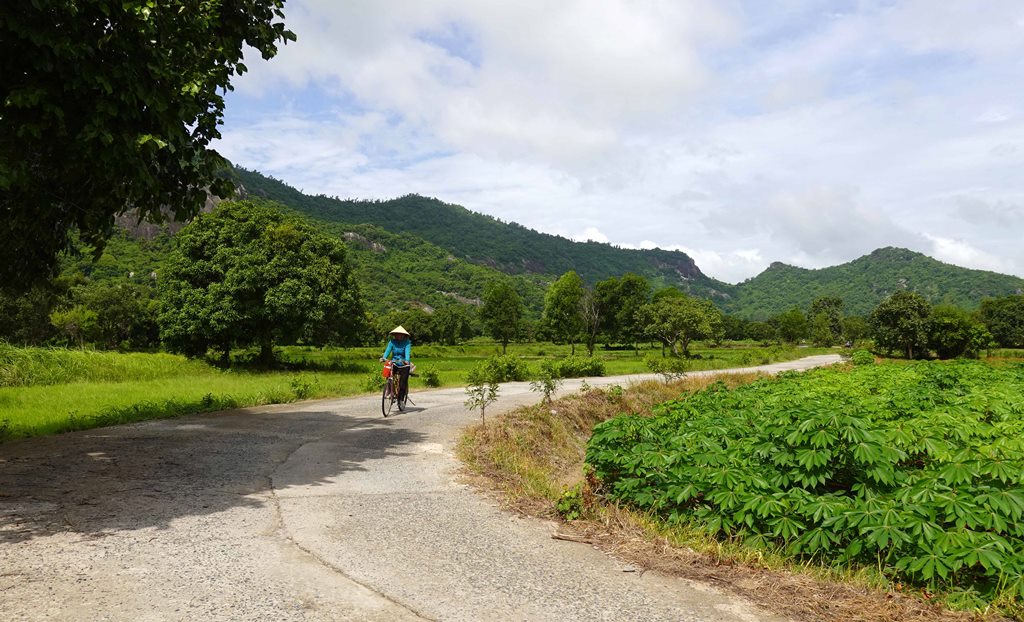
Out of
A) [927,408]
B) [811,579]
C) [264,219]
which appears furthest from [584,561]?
[264,219]

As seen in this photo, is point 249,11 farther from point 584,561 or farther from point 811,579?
point 811,579

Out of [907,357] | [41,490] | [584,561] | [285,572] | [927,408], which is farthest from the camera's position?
[907,357]

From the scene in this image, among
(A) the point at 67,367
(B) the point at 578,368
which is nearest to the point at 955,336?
(B) the point at 578,368

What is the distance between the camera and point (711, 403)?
11.5 metres

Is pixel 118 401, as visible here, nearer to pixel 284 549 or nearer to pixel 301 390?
pixel 301 390

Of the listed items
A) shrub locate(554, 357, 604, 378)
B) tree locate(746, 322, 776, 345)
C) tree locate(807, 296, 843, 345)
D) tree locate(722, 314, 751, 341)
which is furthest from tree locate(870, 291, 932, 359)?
tree locate(722, 314, 751, 341)

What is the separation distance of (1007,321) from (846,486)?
126 m

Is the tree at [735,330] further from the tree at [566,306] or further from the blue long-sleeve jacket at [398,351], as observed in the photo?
the blue long-sleeve jacket at [398,351]

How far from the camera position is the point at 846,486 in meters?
6.50

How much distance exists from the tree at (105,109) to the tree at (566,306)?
201 ft

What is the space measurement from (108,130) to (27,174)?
0.92 metres

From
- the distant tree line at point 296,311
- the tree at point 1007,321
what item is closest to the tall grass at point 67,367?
the distant tree line at point 296,311

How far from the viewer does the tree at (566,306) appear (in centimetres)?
6862

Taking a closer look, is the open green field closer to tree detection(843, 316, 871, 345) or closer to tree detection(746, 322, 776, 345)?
tree detection(843, 316, 871, 345)
